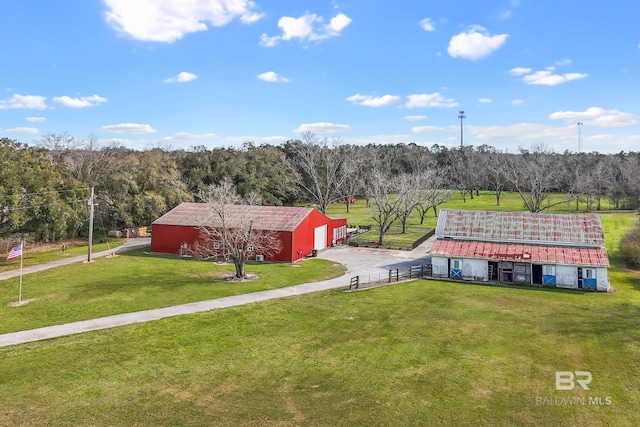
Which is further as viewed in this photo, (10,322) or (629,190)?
(629,190)

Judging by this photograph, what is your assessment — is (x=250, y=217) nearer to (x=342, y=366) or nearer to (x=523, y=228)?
(x=523, y=228)

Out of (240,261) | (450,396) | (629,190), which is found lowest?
(450,396)

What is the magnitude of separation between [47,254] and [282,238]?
25.2m

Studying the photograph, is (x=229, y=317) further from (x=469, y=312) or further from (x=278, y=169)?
(x=278, y=169)

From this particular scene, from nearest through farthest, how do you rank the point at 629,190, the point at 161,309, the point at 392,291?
the point at 161,309 < the point at 392,291 < the point at 629,190

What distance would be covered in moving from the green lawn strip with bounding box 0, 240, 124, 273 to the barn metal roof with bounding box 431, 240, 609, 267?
35866 millimetres

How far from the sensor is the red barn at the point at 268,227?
4141 centimetres

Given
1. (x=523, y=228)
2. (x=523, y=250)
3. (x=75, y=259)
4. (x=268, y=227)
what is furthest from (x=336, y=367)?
(x=75, y=259)

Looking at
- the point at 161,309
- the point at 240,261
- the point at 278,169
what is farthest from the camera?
the point at 278,169

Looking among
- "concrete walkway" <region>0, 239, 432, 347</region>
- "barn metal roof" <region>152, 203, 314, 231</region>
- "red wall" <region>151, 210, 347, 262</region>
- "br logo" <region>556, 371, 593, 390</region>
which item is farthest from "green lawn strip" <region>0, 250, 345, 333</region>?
"br logo" <region>556, 371, 593, 390</region>

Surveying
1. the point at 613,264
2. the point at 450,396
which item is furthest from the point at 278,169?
the point at 450,396

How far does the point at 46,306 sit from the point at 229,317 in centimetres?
1185

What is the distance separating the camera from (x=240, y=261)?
33750 mm

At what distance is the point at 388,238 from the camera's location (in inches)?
2153
